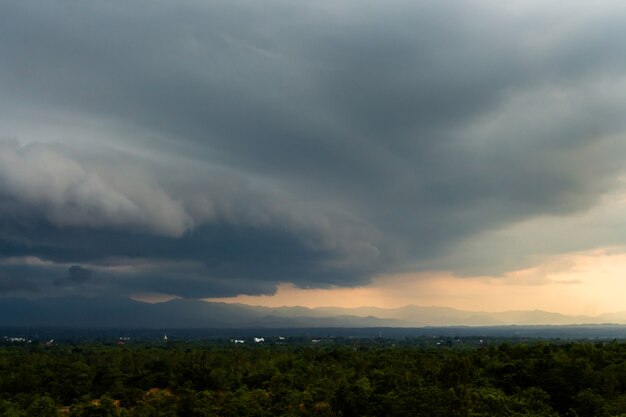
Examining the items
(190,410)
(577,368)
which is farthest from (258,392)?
(577,368)

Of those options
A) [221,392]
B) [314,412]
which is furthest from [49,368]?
[314,412]

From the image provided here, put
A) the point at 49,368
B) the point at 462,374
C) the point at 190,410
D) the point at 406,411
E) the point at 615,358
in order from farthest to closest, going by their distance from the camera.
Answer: the point at 49,368
the point at 615,358
the point at 462,374
the point at 190,410
the point at 406,411

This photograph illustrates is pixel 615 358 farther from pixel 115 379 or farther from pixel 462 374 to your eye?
pixel 115 379

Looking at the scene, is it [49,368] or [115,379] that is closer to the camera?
[115,379]

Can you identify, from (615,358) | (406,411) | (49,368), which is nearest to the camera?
(406,411)

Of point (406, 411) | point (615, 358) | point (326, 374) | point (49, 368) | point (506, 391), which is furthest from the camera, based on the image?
point (49, 368)

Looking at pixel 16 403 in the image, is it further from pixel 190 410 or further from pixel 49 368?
pixel 49 368

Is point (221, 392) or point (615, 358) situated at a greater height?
point (615, 358)
